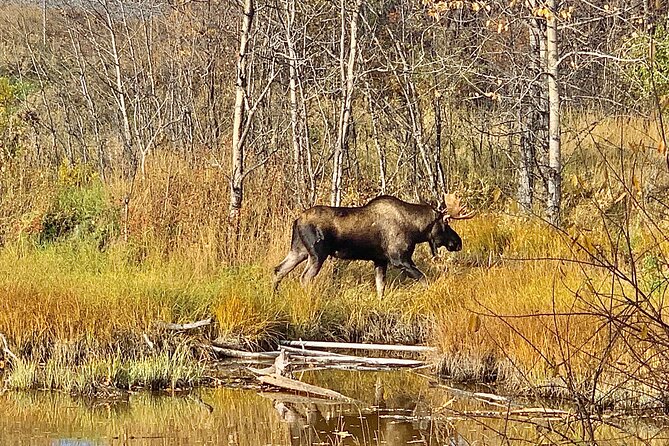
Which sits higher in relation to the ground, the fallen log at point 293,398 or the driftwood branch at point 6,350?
the driftwood branch at point 6,350

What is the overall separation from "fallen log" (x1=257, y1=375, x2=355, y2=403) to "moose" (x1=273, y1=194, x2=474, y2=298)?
3.05 m

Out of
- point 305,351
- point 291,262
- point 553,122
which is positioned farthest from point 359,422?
point 553,122

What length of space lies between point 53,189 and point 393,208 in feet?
16.3

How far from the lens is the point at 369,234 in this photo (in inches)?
494

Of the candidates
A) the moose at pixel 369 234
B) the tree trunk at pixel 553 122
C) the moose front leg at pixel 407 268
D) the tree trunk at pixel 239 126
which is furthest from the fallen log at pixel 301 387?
the tree trunk at pixel 553 122

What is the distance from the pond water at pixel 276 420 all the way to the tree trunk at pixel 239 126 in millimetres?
4424

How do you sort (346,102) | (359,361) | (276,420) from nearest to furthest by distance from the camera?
(276,420) → (359,361) → (346,102)

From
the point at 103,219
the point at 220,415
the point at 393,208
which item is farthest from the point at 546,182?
the point at 220,415

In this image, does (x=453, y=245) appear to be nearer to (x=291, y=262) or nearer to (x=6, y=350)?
(x=291, y=262)

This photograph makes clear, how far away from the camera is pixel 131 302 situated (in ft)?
34.3

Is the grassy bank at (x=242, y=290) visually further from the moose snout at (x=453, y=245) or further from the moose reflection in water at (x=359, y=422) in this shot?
the moose reflection in water at (x=359, y=422)

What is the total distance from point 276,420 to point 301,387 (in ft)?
2.36

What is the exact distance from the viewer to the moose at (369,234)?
1226 cm

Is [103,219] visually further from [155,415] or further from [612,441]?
[612,441]
